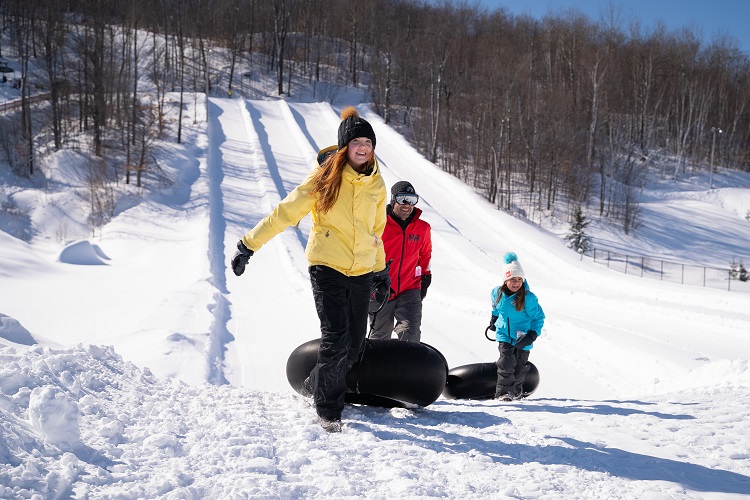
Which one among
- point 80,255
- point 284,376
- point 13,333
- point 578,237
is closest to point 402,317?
point 284,376

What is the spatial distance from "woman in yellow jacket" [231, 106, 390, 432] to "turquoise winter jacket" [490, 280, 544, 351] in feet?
7.79

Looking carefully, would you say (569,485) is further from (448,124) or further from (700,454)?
(448,124)

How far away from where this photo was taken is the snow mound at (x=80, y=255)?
47.4 ft

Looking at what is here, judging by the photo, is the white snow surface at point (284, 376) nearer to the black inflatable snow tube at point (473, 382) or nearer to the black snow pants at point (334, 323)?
the black snow pants at point (334, 323)

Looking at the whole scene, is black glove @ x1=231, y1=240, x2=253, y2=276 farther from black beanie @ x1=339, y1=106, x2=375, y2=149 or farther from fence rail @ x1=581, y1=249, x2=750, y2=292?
fence rail @ x1=581, y1=249, x2=750, y2=292

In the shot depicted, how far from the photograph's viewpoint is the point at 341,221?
3799mm

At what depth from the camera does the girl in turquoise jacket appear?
5.81 m

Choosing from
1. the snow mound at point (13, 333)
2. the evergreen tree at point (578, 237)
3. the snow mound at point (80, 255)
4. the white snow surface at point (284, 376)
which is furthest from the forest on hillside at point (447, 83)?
the snow mound at point (13, 333)

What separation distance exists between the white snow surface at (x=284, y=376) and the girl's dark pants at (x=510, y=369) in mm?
572

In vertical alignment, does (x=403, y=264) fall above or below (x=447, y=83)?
below

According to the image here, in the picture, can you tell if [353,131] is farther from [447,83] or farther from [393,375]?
[447,83]

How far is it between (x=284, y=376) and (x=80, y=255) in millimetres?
9196

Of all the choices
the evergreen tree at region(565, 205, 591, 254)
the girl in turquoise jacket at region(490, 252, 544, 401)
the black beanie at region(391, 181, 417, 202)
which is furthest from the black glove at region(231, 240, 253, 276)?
the evergreen tree at region(565, 205, 591, 254)

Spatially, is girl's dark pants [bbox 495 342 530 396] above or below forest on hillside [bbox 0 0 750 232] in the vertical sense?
below
